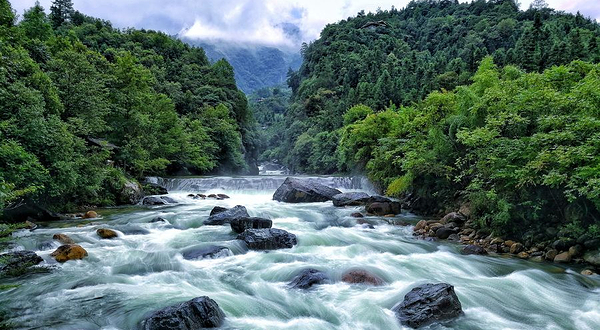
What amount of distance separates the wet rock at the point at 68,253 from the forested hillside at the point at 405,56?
19.9 metres

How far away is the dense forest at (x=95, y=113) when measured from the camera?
12070mm

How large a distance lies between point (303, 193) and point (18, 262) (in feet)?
47.9

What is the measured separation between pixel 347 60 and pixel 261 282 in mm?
67466

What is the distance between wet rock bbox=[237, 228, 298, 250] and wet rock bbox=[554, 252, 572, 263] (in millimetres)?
7116

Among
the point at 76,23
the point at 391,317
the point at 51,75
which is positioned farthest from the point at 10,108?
the point at 76,23

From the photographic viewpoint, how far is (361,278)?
26.8ft

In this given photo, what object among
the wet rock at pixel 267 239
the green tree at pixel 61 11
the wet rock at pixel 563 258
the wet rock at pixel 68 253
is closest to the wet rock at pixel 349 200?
the wet rock at pixel 267 239

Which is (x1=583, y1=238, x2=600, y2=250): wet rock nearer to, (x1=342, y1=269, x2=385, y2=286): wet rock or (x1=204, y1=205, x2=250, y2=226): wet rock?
(x1=342, y1=269, x2=385, y2=286): wet rock

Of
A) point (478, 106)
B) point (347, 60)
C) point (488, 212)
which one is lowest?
point (488, 212)

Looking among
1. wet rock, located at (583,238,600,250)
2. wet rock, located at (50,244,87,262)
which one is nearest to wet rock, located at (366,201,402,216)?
wet rock, located at (583,238,600,250)

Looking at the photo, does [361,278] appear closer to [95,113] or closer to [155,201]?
[155,201]

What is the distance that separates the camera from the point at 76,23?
192ft

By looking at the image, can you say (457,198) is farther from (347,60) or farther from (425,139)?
(347,60)

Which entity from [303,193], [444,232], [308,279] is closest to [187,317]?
[308,279]
